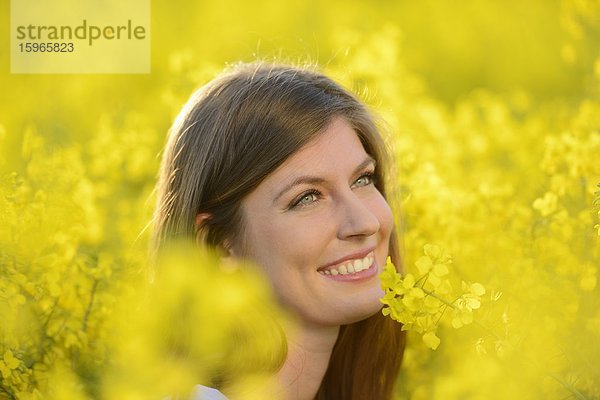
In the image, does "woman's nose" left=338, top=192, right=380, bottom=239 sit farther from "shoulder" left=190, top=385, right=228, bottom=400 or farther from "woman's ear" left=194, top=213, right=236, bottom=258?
"shoulder" left=190, top=385, right=228, bottom=400

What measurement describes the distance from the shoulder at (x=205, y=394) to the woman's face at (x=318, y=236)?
0.22 m

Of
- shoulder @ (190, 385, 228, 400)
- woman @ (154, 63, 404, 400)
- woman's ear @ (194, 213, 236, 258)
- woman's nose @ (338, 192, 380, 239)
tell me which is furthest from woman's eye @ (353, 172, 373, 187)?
shoulder @ (190, 385, 228, 400)

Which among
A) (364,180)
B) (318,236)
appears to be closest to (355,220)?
(318,236)

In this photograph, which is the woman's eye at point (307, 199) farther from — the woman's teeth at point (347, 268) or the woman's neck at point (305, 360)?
the woman's neck at point (305, 360)

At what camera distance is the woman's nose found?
2.00 metres

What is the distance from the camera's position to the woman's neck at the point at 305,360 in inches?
83.2

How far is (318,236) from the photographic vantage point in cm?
201

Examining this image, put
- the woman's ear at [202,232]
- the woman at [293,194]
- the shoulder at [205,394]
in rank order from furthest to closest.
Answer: the woman's ear at [202,232], the woman at [293,194], the shoulder at [205,394]

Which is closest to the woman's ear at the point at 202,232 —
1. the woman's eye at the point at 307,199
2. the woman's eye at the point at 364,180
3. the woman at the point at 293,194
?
the woman at the point at 293,194

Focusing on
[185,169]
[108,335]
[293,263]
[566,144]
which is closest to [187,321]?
[293,263]

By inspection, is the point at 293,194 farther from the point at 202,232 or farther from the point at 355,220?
the point at 202,232

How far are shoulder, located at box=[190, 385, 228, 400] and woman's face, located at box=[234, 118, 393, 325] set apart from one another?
224 mm

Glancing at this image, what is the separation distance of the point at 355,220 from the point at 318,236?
0.25 feet

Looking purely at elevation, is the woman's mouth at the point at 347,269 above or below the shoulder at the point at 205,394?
above
